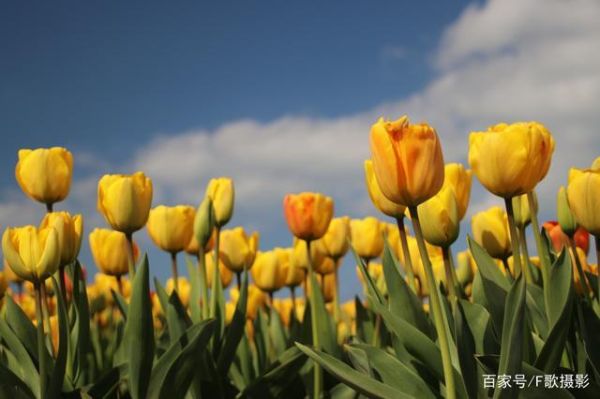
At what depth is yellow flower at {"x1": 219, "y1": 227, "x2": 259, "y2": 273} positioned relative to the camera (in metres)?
4.83

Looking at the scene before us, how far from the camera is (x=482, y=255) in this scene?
310 centimetres

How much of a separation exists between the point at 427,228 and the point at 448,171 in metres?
0.29

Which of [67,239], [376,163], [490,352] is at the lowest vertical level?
[490,352]

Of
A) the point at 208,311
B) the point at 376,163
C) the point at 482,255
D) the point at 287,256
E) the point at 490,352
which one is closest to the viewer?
the point at 376,163

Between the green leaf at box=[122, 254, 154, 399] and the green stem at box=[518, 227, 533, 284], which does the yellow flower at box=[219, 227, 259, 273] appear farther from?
the green stem at box=[518, 227, 533, 284]

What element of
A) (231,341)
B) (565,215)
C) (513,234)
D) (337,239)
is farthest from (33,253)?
(337,239)

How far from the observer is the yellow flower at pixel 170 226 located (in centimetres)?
427

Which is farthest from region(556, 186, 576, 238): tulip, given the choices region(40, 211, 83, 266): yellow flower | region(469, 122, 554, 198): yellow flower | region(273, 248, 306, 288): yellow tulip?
region(273, 248, 306, 288): yellow tulip

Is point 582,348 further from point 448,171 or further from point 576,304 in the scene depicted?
point 448,171

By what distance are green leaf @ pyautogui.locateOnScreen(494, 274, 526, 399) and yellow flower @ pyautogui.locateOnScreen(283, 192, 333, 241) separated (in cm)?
203

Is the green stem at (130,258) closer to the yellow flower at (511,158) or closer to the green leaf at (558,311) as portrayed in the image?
the yellow flower at (511,158)

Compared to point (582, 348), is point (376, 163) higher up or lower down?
higher up

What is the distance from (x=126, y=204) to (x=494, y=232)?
1781 millimetres

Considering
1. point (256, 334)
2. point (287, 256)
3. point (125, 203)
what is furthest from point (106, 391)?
point (287, 256)
